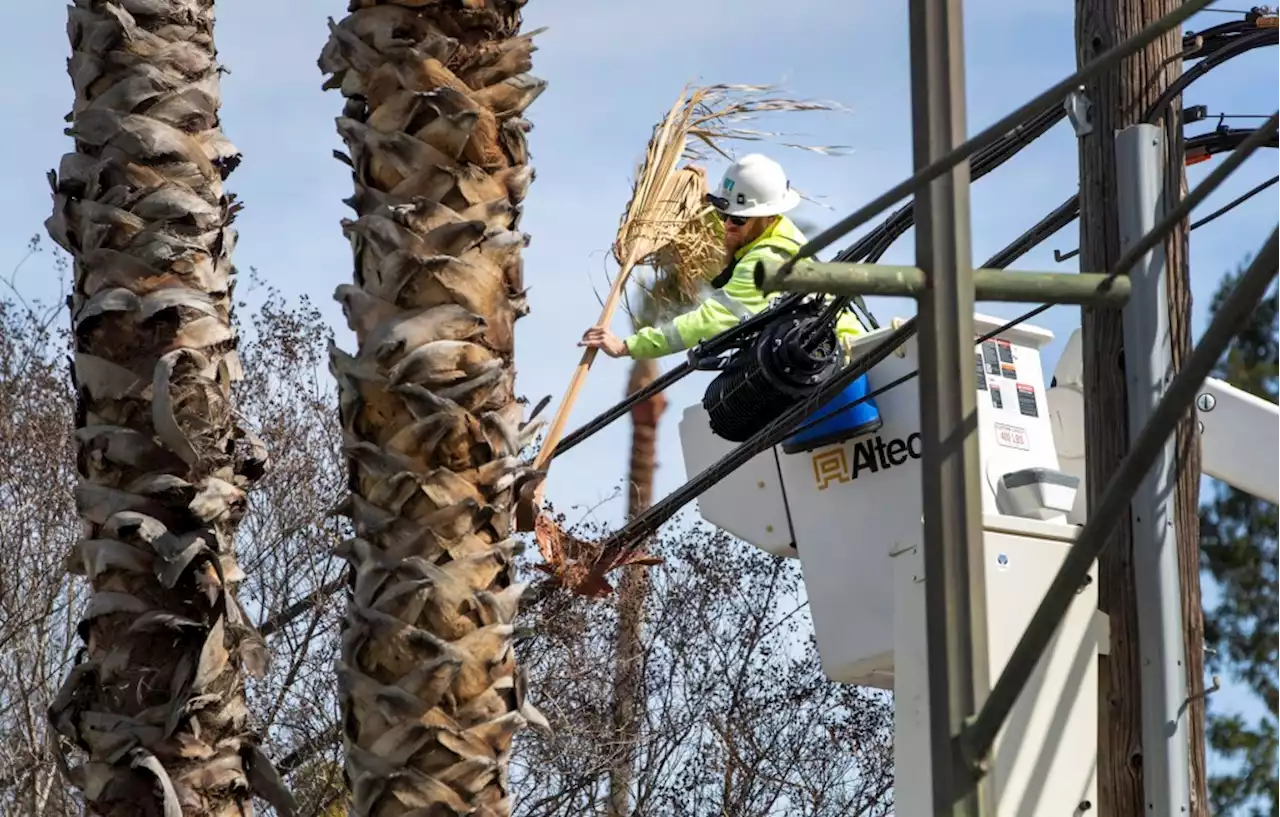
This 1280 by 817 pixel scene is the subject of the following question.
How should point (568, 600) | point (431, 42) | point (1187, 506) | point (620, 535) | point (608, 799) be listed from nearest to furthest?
point (431, 42), point (1187, 506), point (620, 535), point (568, 600), point (608, 799)

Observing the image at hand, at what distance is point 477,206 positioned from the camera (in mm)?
5594

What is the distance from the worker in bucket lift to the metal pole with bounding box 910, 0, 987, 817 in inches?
268

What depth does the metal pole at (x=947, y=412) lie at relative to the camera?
11.4 feet

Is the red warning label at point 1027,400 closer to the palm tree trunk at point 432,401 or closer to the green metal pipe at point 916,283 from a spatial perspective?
the palm tree trunk at point 432,401

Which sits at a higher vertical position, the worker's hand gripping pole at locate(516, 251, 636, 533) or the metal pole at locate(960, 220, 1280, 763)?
the worker's hand gripping pole at locate(516, 251, 636, 533)

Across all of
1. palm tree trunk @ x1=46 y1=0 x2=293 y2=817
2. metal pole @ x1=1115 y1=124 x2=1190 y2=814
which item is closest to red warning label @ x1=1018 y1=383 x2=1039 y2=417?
metal pole @ x1=1115 y1=124 x2=1190 y2=814

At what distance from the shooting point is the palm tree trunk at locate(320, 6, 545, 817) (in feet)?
17.3

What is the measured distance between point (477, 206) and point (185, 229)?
89cm

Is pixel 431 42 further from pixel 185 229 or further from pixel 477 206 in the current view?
pixel 185 229

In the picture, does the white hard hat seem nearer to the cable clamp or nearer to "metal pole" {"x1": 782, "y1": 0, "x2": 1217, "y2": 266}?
the cable clamp

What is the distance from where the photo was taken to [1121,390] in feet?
23.3

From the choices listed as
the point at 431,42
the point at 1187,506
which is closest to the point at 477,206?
the point at 431,42

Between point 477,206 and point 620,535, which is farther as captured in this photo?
point 620,535

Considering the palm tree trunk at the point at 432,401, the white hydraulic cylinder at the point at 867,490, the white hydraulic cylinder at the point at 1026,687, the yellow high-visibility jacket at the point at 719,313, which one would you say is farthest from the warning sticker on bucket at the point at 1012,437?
the palm tree trunk at the point at 432,401
